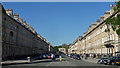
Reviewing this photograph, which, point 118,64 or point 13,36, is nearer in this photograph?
point 118,64

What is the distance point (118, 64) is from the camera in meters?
29.2

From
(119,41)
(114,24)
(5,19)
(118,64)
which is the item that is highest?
(5,19)

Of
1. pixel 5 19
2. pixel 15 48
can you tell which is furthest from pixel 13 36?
pixel 5 19

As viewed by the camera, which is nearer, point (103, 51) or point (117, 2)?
point (117, 2)

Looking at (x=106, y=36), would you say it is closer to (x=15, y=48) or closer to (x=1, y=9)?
(x=15, y=48)

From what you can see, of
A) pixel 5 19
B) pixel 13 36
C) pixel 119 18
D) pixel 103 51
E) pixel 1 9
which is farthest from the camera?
pixel 103 51

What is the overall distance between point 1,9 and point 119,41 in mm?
28067

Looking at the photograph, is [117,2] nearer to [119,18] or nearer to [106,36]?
[119,18]

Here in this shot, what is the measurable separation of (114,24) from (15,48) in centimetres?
3465

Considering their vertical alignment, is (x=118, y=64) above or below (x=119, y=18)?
below

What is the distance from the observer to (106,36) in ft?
181

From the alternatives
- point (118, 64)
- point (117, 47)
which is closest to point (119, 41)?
point (117, 47)

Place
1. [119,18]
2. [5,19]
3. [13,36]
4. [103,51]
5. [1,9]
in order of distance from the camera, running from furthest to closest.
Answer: [103,51]
[13,36]
[5,19]
[1,9]
[119,18]

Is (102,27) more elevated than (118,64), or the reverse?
(102,27)
